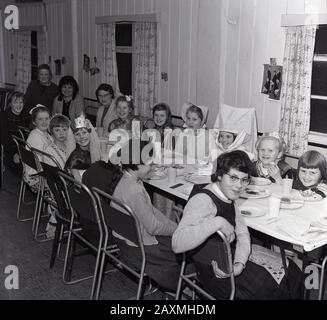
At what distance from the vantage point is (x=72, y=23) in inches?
288

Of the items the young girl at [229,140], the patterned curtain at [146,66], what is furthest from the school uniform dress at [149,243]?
the patterned curtain at [146,66]

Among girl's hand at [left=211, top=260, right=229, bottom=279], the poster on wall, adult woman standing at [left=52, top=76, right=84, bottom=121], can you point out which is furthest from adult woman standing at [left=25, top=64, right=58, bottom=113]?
girl's hand at [left=211, top=260, right=229, bottom=279]

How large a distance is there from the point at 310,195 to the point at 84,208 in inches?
56.0

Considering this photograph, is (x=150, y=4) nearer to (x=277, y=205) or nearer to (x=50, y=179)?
(x=50, y=179)

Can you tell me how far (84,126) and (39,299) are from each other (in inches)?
59.8

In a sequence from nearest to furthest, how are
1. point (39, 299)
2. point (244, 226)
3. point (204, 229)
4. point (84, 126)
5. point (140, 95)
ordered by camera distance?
point (204, 229)
point (244, 226)
point (39, 299)
point (84, 126)
point (140, 95)

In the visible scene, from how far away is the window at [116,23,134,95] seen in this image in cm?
614

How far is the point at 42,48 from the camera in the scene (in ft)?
28.2

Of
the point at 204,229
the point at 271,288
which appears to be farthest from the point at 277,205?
the point at 204,229

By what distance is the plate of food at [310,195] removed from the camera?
9.37 feet

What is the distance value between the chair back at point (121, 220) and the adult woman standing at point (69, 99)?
3410 mm

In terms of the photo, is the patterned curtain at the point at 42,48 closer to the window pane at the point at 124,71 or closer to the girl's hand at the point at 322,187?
the window pane at the point at 124,71

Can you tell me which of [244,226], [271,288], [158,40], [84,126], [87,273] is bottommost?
[87,273]

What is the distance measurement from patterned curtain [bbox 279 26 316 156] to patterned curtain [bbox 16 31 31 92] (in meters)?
6.34
